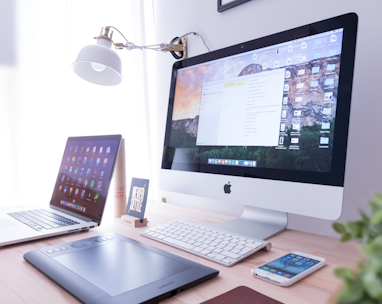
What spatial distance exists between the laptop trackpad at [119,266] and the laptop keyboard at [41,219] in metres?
0.25

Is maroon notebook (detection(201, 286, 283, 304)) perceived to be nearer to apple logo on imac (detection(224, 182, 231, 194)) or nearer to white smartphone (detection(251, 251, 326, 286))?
white smartphone (detection(251, 251, 326, 286))

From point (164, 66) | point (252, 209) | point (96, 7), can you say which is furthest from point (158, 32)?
point (252, 209)

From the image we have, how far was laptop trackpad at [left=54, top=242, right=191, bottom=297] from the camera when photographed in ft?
1.61

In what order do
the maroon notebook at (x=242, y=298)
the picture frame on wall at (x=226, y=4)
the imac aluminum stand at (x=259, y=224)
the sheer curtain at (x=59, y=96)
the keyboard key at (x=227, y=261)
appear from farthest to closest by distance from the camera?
1. the sheer curtain at (x=59, y=96)
2. the picture frame on wall at (x=226, y=4)
3. the imac aluminum stand at (x=259, y=224)
4. the keyboard key at (x=227, y=261)
5. the maroon notebook at (x=242, y=298)

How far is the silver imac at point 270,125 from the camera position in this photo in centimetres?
66

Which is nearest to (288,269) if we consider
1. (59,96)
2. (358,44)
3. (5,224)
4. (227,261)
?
(227,261)

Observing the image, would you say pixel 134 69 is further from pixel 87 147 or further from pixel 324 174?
pixel 324 174

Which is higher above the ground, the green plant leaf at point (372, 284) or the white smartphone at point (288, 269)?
the green plant leaf at point (372, 284)

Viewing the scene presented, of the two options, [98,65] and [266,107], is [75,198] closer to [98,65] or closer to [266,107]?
[98,65]

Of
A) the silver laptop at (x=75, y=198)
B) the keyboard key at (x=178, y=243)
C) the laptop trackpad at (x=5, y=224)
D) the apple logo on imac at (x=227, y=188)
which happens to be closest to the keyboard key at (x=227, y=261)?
the keyboard key at (x=178, y=243)

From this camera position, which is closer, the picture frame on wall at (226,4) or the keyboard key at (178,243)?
the keyboard key at (178,243)

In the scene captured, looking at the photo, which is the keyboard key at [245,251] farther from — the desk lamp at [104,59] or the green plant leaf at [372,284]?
the desk lamp at [104,59]

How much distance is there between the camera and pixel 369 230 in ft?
0.47

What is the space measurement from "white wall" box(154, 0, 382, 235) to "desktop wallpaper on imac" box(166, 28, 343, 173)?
0.63 feet
